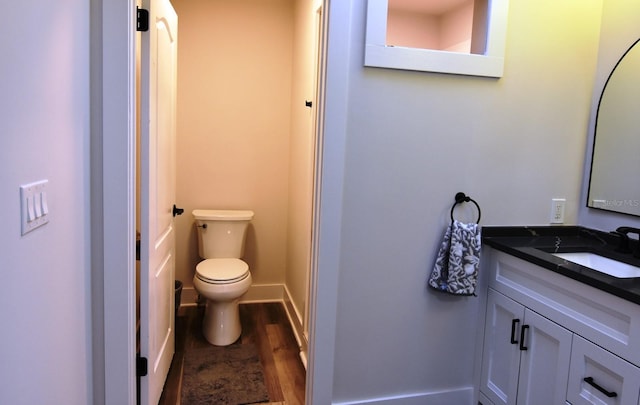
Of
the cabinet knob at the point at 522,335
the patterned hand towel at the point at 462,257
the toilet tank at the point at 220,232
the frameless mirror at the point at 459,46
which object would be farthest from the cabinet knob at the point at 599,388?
the toilet tank at the point at 220,232

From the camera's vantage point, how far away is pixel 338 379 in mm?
2027

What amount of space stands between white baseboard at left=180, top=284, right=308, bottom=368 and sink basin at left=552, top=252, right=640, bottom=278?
65.5 inches

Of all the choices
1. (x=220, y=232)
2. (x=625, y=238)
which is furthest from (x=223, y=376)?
(x=625, y=238)

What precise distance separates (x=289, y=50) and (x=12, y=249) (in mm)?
2791

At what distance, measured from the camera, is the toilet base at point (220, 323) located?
2.88m

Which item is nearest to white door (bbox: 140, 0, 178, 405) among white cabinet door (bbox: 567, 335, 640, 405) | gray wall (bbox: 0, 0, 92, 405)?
gray wall (bbox: 0, 0, 92, 405)

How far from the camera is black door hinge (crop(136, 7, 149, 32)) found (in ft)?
5.86

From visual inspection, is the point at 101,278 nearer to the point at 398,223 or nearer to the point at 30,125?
the point at 30,125

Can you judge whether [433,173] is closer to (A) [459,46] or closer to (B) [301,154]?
(A) [459,46]

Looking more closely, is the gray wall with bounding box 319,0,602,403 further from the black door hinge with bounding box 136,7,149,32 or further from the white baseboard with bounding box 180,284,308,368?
the white baseboard with bounding box 180,284,308,368

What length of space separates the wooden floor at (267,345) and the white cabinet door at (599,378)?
1.31 meters

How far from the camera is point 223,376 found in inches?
98.3

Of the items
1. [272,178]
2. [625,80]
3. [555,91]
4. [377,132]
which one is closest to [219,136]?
[272,178]

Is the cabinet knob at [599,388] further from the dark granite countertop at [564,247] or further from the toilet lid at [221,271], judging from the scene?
the toilet lid at [221,271]
